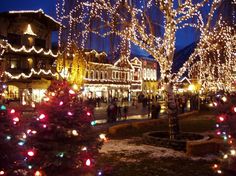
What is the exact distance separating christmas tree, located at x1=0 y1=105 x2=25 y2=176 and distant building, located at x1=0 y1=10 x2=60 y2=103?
36.1m

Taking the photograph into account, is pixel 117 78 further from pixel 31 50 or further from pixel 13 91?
Answer: pixel 13 91

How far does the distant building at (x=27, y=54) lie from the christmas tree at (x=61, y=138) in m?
34.7

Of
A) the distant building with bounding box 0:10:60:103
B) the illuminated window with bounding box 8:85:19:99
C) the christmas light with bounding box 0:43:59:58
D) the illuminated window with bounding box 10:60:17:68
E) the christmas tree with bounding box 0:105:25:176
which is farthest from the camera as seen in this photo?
the illuminated window with bounding box 10:60:17:68

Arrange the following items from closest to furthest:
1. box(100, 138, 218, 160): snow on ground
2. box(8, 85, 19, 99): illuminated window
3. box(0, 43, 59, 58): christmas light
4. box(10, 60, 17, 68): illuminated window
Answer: box(100, 138, 218, 160): snow on ground < box(8, 85, 19, 99): illuminated window < box(0, 43, 59, 58): christmas light < box(10, 60, 17, 68): illuminated window

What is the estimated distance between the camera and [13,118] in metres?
6.00

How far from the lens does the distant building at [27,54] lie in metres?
42.7

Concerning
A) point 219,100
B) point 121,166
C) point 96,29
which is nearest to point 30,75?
point 96,29

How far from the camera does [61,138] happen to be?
7426 millimetres

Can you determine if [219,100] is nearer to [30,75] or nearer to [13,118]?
[13,118]

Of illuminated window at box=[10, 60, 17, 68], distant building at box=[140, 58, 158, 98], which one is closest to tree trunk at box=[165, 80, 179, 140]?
illuminated window at box=[10, 60, 17, 68]

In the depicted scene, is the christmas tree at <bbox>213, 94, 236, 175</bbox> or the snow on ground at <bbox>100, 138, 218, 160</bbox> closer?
the christmas tree at <bbox>213, 94, 236, 175</bbox>

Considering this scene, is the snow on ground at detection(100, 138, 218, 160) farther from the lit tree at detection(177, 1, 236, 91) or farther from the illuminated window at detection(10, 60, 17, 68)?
the illuminated window at detection(10, 60, 17, 68)

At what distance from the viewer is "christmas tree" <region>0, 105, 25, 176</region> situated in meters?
5.73

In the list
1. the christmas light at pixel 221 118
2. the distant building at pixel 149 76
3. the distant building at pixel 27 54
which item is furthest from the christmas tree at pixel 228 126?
the distant building at pixel 149 76
